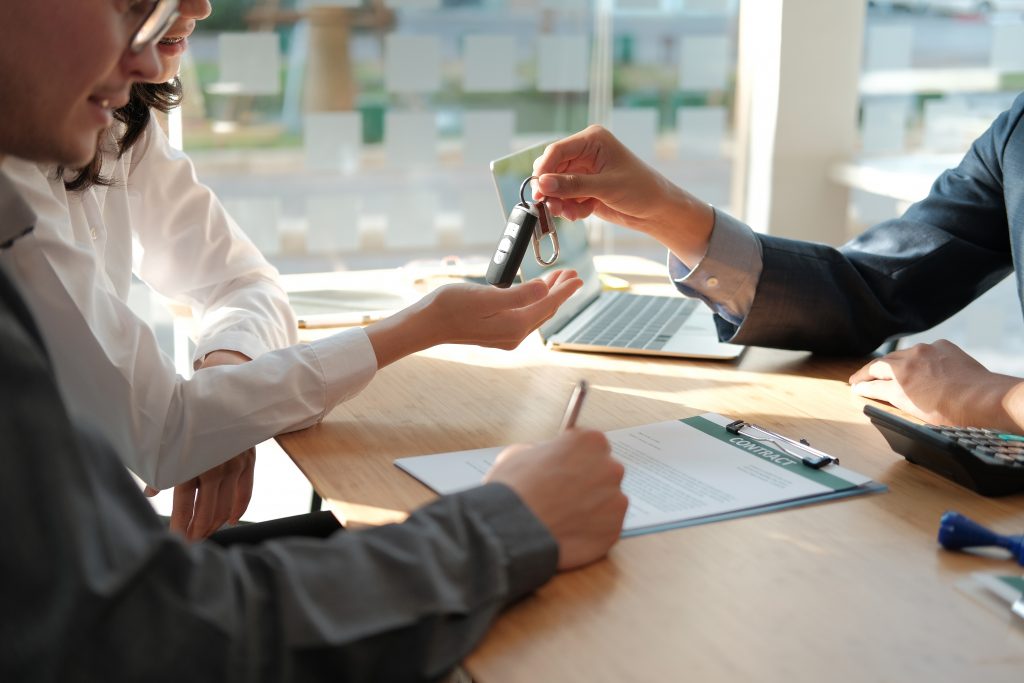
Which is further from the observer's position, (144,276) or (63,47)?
(144,276)

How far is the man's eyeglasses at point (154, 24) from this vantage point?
852 millimetres

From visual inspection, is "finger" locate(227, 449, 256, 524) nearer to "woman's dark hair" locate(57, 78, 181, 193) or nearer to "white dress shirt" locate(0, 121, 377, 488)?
"white dress shirt" locate(0, 121, 377, 488)

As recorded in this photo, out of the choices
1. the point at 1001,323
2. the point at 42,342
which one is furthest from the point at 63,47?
the point at 1001,323

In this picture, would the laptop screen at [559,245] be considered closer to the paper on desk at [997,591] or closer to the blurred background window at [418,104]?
the paper on desk at [997,591]

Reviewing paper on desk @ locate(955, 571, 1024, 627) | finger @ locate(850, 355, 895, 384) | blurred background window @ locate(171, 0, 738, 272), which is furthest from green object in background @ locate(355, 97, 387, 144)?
paper on desk @ locate(955, 571, 1024, 627)

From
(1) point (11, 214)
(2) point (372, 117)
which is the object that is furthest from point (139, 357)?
(2) point (372, 117)

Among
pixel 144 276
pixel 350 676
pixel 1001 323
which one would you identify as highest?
pixel 144 276

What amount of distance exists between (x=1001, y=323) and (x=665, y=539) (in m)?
2.57

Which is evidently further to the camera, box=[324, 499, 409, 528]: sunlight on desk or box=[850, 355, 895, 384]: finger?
box=[850, 355, 895, 384]: finger

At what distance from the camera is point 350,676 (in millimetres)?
677

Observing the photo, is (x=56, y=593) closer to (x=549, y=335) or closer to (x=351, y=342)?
(x=351, y=342)

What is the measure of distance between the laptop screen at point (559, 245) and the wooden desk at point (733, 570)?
260 millimetres

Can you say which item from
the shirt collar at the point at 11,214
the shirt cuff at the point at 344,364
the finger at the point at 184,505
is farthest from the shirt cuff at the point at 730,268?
the shirt collar at the point at 11,214

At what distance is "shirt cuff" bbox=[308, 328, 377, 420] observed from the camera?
3.76ft
